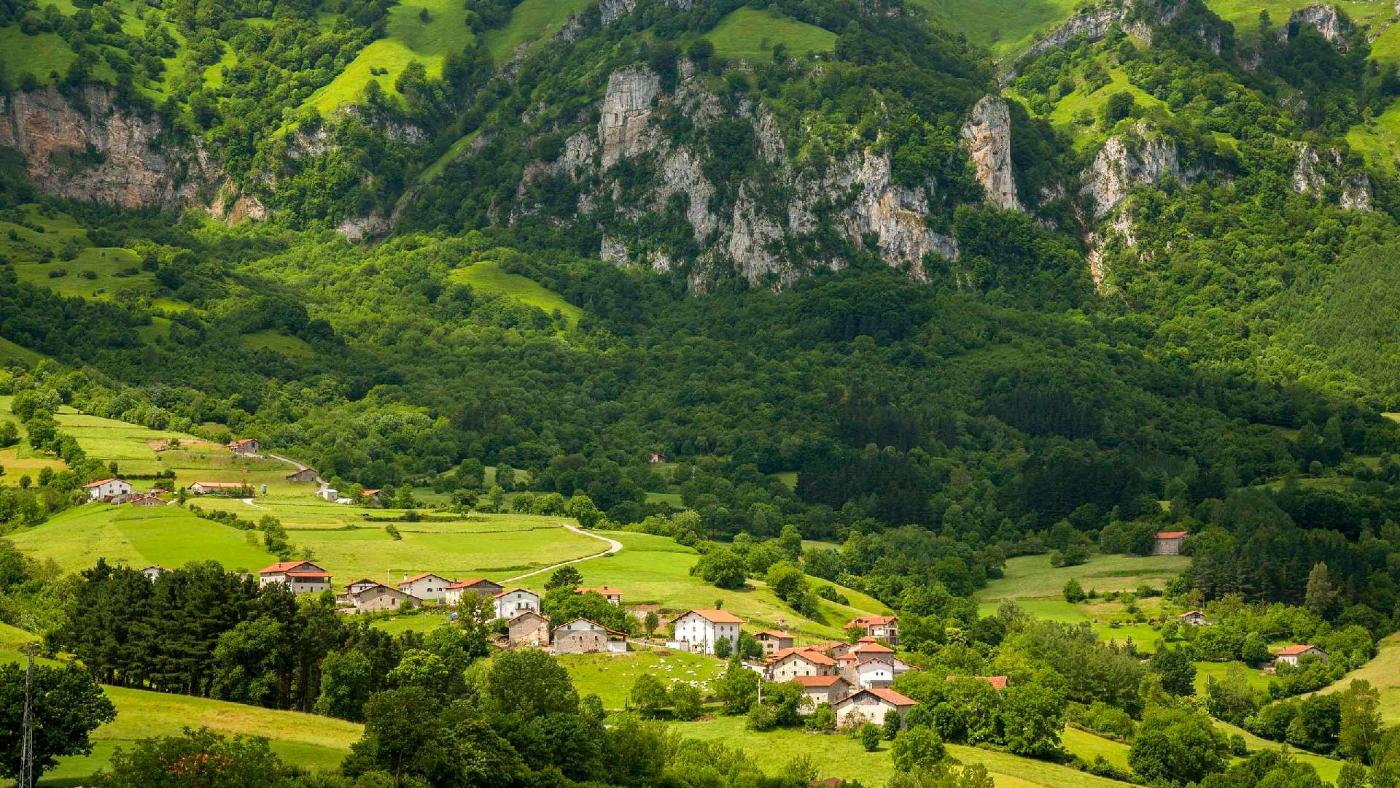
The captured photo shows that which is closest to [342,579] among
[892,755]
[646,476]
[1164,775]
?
[892,755]

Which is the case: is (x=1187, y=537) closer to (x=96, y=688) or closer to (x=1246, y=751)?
(x=1246, y=751)

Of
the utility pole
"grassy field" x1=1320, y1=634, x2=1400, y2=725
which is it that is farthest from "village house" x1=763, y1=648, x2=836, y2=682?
the utility pole

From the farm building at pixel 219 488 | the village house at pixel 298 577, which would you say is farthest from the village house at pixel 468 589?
the farm building at pixel 219 488

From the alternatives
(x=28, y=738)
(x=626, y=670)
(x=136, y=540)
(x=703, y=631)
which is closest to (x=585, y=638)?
(x=626, y=670)

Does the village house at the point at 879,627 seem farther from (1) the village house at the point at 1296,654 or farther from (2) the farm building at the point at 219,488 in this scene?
(2) the farm building at the point at 219,488

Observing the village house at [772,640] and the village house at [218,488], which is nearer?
the village house at [772,640]

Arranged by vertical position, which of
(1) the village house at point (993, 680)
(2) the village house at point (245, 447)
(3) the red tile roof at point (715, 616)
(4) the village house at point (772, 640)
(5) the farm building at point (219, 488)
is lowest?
(1) the village house at point (993, 680)

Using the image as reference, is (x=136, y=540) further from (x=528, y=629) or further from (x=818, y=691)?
(x=818, y=691)

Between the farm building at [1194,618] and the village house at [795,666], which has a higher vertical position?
the village house at [795,666]
